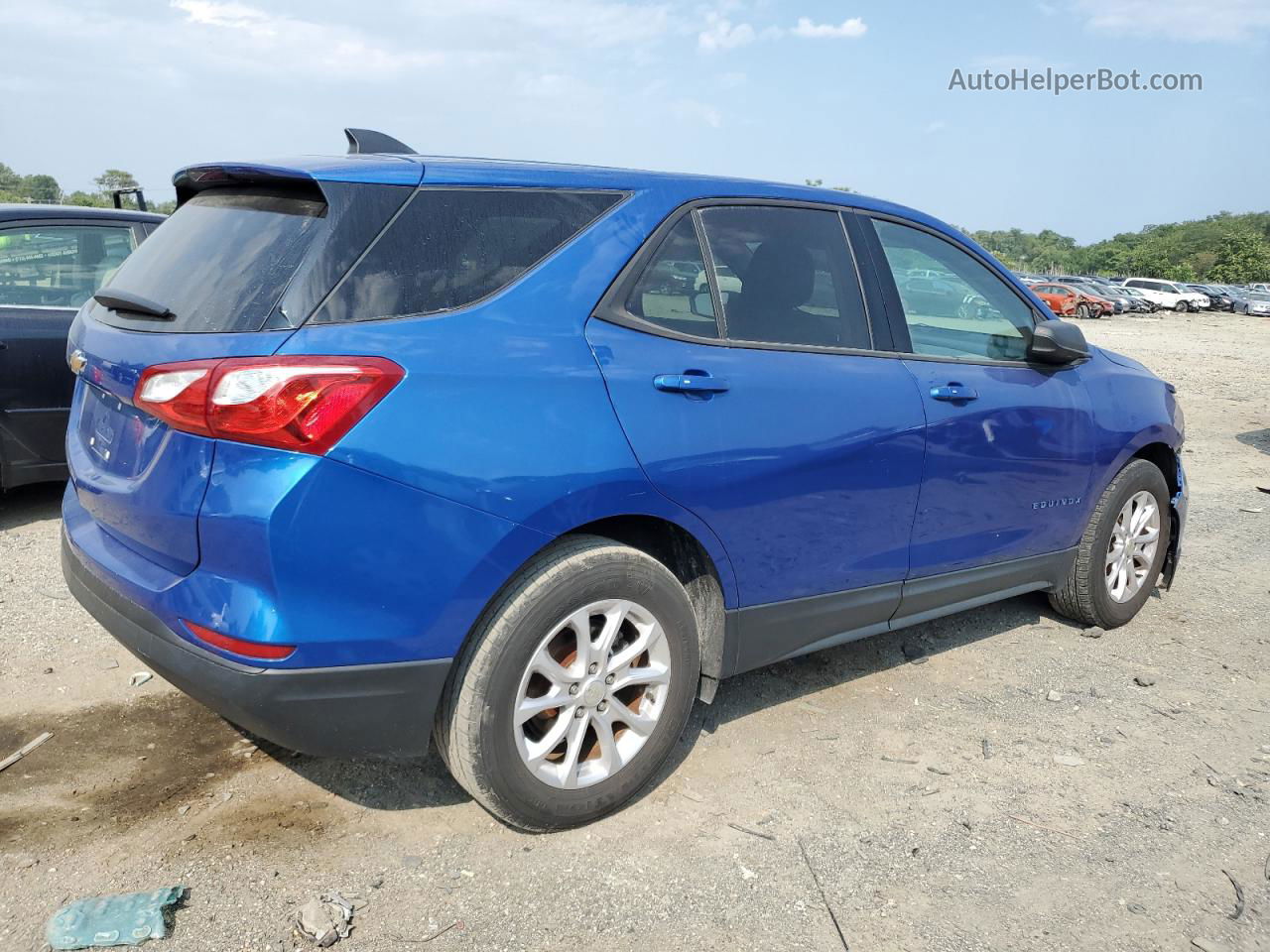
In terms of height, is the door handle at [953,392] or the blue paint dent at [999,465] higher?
the door handle at [953,392]

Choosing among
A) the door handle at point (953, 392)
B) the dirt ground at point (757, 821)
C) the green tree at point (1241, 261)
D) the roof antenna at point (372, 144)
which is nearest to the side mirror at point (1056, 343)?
the door handle at point (953, 392)

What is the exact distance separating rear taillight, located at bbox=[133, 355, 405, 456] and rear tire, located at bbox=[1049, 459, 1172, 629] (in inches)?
137

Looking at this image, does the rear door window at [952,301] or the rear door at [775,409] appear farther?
the rear door window at [952,301]

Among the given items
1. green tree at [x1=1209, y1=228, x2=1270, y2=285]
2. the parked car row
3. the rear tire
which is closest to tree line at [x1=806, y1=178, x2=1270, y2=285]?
green tree at [x1=1209, y1=228, x2=1270, y2=285]

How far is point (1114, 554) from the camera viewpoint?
4.85 m

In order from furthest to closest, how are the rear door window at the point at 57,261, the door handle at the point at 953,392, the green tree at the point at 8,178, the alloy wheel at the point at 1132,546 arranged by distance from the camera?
1. the green tree at the point at 8,178
2. the rear door window at the point at 57,261
3. the alloy wheel at the point at 1132,546
4. the door handle at the point at 953,392

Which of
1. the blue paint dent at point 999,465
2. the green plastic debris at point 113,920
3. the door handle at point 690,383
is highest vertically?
the door handle at point 690,383

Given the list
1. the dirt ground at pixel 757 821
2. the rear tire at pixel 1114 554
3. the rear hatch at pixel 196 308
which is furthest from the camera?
the rear tire at pixel 1114 554

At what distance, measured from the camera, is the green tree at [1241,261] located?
10438 cm

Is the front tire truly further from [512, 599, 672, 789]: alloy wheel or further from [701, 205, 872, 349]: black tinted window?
[701, 205, 872, 349]: black tinted window

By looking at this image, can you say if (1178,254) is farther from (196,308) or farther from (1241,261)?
(196,308)

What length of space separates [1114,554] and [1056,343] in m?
1.26

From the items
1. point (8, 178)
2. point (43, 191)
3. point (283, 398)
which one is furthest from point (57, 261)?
point (8, 178)

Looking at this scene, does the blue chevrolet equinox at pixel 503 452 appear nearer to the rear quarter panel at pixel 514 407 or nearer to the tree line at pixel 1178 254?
the rear quarter panel at pixel 514 407
